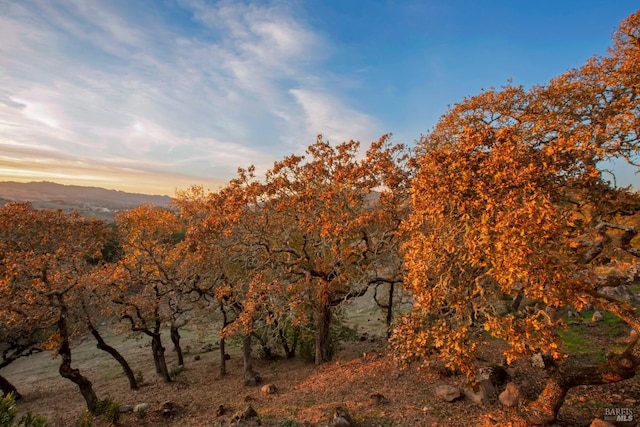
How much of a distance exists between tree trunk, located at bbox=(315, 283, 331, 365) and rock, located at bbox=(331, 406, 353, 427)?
773 cm

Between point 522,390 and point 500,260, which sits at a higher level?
point 500,260

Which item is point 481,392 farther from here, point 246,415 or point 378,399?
point 246,415

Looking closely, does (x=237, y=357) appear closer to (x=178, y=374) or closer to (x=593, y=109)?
(x=178, y=374)

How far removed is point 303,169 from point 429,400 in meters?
11.9

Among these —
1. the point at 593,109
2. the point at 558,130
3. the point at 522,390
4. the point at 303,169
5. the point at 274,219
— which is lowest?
the point at 522,390

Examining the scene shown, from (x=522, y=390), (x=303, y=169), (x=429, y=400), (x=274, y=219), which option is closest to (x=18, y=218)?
(x=274, y=219)

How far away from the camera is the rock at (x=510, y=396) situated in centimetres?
1203

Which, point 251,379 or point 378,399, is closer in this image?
point 378,399

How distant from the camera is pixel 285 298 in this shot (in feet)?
63.3

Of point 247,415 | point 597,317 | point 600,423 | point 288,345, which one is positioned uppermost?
point 597,317

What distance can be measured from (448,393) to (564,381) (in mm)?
4136

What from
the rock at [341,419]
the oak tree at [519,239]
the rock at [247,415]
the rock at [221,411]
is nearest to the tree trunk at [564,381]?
the oak tree at [519,239]

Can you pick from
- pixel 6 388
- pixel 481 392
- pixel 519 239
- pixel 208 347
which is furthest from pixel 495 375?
pixel 6 388

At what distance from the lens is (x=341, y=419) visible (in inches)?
480
